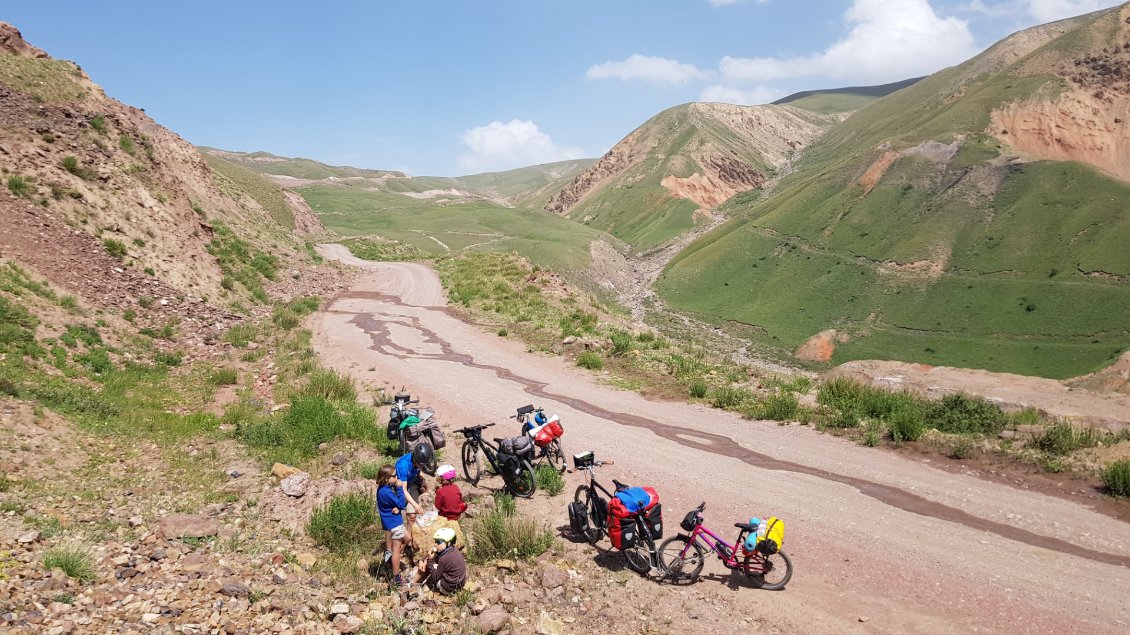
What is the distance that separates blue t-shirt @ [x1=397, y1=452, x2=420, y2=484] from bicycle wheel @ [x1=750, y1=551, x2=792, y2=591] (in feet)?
20.3

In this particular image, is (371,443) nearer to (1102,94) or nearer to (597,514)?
(597,514)

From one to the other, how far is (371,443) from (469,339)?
45.3ft

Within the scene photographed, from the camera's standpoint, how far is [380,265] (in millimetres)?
56938

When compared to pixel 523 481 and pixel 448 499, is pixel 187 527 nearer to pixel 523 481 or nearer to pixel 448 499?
pixel 448 499

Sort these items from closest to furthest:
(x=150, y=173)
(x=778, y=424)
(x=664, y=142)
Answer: (x=778, y=424) < (x=150, y=173) < (x=664, y=142)

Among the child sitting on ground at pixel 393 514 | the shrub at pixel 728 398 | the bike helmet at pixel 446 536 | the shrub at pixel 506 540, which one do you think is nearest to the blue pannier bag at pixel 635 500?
the shrub at pixel 506 540

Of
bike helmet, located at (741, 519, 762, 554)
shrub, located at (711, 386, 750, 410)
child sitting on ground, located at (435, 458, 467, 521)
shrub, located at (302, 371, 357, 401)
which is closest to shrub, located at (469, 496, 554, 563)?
child sitting on ground, located at (435, 458, 467, 521)

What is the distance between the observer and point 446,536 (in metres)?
8.30

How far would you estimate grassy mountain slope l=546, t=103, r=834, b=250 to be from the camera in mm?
142250

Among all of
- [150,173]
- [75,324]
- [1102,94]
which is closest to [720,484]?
[75,324]

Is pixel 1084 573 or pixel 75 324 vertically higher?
pixel 75 324

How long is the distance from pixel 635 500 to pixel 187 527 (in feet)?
24.9

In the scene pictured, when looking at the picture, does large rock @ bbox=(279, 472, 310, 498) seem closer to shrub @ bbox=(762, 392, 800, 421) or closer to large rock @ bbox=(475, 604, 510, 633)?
large rock @ bbox=(475, 604, 510, 633)

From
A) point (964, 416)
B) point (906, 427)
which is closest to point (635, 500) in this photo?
point (906, 427)
